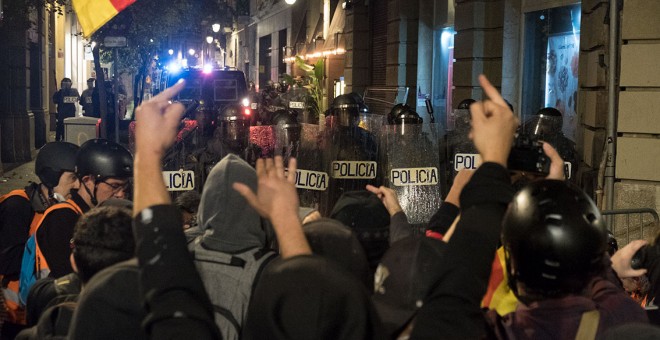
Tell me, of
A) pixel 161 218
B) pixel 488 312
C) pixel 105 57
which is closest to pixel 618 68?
pixel 488 312

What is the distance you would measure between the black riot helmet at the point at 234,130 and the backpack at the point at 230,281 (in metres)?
6.59

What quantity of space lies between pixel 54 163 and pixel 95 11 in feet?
7.67

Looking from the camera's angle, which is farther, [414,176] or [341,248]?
[414,176]

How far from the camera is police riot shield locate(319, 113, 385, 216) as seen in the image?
866cm

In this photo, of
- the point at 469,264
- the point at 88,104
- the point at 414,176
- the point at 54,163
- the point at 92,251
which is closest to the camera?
the point at 469,264

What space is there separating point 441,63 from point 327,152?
12773 mm

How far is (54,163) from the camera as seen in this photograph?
19.8 ft

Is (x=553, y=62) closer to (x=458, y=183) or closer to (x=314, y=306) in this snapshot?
(x=458, y=183)

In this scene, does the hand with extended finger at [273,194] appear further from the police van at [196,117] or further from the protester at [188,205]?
the protester at [188,205]

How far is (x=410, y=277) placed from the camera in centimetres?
252

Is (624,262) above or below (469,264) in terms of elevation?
below

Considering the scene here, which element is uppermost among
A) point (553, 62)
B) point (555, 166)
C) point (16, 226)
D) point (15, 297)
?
point (553, 62)

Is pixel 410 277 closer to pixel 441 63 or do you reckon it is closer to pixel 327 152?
pixel 327 152

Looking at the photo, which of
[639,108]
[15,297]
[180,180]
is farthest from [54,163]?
[639,108]
